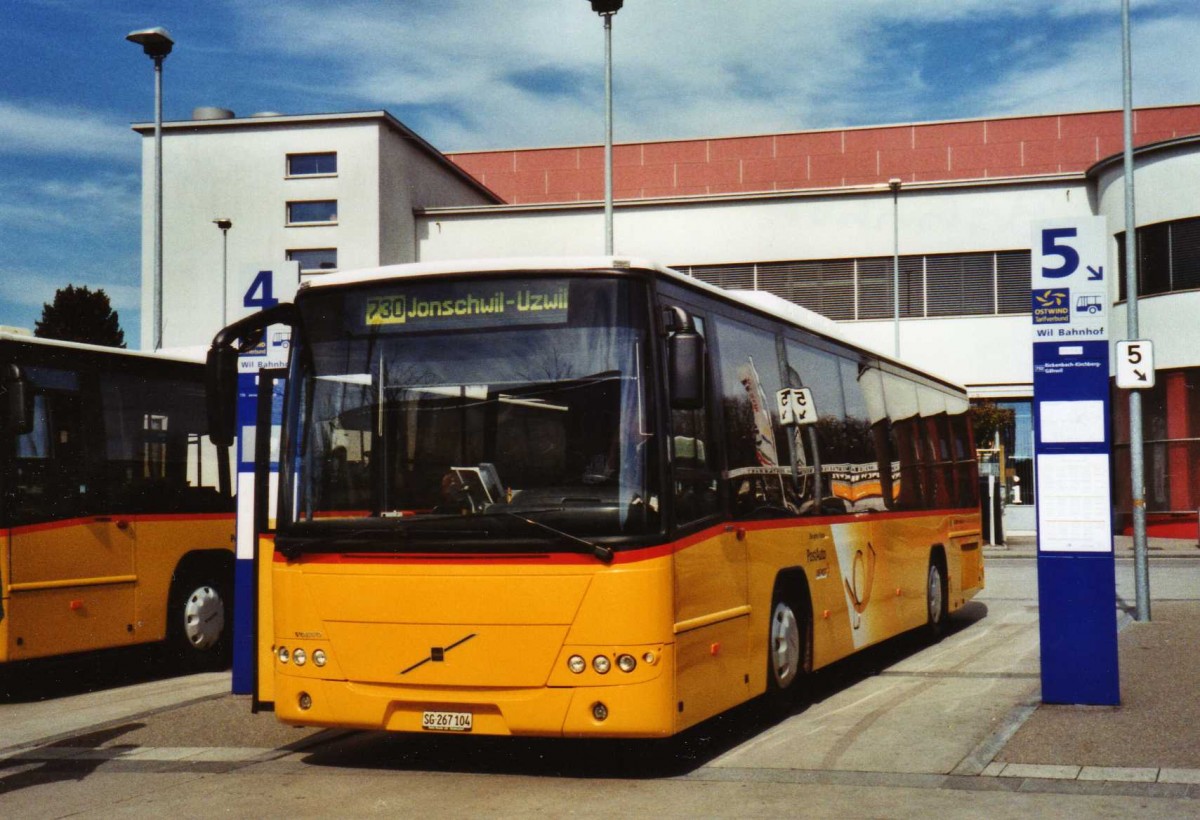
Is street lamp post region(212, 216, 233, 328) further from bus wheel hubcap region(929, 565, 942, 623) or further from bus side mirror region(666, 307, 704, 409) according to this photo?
bus side mirror region(666, 307, 704, 409)

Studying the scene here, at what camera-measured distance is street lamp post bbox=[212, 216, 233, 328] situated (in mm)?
51000

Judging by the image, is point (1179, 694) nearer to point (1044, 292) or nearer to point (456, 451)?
point (1044, 292)

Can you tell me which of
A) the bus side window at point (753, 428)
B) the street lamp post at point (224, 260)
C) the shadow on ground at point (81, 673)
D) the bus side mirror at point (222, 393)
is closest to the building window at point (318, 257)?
the street lamp post at point (224, 260)

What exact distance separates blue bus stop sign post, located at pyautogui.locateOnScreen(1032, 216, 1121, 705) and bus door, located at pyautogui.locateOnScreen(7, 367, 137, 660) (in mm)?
7751

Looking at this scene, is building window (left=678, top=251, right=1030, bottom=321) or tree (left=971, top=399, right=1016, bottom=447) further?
building window (left=678, top=251, right=1030, bottom=321)

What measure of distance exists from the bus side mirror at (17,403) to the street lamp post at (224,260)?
39.9 meters

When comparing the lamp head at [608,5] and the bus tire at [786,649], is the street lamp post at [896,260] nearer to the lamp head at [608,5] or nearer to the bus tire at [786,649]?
the lamp head at [608,5]

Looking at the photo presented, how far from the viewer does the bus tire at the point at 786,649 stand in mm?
9820

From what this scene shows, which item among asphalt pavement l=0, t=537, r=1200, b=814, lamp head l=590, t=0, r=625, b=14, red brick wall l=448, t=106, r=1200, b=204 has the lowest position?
→ asphalt pavement l=0, t=537, r=1200, b=814

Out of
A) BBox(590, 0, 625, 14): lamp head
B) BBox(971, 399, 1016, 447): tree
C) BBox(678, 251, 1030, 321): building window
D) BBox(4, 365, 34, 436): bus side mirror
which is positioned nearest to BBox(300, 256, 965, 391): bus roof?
BBox(4, 365, 34, 436): bus side mirror

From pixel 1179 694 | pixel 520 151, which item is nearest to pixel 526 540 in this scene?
pixel 1179 694

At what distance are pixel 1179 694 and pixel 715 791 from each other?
4567mm

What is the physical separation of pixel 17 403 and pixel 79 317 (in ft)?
189

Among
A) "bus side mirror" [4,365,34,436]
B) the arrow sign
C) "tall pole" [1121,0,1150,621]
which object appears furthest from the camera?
"tall pole" [1121,0,1150,621]
